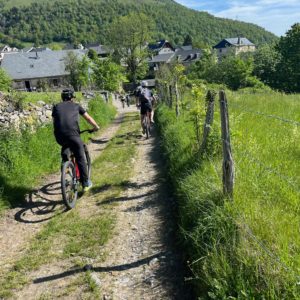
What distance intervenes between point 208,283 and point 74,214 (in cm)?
314

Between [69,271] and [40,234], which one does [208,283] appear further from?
[40,234]

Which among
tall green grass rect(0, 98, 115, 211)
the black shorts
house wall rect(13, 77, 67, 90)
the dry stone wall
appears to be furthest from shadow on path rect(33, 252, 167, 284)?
house wall rect(13, 77, 67, 90)

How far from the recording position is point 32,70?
64125 mm

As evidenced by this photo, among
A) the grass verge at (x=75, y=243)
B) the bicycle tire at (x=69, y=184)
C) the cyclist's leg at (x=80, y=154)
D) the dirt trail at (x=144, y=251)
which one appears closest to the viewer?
the dirt trail at (x=144, y=251)

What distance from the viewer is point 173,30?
199000mm

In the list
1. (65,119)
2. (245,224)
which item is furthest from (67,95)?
(245,224)

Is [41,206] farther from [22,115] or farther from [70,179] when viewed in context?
[22,115]

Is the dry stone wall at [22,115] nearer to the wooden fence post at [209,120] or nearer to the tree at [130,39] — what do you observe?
the wooden fence post at [209,120]

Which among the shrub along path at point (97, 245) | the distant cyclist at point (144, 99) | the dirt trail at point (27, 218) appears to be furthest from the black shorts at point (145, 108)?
the dirt trail at point (27, 218)

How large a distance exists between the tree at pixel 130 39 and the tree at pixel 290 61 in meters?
27.4

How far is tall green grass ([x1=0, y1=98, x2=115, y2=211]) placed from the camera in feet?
21.0

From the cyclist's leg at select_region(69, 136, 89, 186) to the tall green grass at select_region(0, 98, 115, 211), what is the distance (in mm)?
1260

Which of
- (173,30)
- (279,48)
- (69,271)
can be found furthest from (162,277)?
(173,30)

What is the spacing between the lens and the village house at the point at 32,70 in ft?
209
